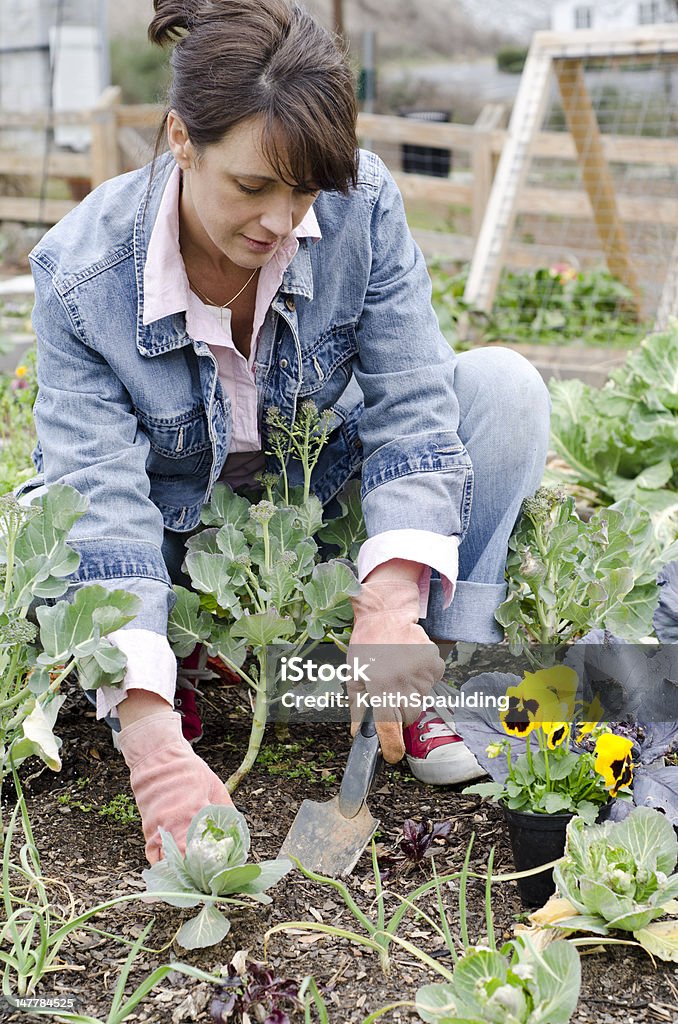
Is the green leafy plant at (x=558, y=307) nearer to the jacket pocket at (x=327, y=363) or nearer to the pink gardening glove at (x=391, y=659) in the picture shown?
the jacket pocket at (x=327, y=363)

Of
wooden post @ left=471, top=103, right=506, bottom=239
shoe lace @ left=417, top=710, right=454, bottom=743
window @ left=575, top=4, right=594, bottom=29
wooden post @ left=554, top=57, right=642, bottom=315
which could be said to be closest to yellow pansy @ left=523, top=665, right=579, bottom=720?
shoe lace @ left=417, top=710, right=454, bottom=743

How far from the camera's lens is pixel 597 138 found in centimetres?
399

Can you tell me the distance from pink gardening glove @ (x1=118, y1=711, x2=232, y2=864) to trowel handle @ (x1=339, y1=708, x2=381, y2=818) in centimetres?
20

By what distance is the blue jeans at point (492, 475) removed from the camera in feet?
5.59

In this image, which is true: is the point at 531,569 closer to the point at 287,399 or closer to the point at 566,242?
the point at 287,399

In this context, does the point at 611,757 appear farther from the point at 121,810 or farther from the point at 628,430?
the point at 628,430

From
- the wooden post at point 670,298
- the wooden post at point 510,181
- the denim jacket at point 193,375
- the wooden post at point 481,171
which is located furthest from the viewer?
the wooden post at point 481,171

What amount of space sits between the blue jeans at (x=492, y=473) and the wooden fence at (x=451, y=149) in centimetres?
176

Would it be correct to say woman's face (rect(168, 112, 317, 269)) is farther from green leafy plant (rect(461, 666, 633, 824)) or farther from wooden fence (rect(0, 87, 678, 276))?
wooden fence (rect(0, 87, 678, 276))

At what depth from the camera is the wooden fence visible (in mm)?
4668

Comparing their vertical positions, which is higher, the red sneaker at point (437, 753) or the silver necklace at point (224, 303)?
the silver necklace at point (224, 303)

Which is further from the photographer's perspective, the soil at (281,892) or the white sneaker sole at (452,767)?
the white sneaker sole at (452,767)

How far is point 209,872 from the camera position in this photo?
118 centimetres

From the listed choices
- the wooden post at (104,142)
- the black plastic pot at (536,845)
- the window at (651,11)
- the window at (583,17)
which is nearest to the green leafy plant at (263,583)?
the black plastic pot at (536,845)
